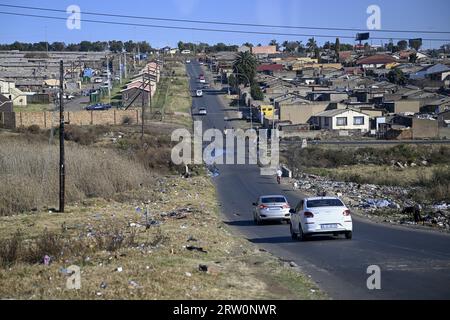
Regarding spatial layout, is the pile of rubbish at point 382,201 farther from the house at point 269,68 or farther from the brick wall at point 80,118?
the house at point 269,68

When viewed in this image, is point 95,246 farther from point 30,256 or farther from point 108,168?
point 108,168

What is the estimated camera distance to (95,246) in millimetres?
17469

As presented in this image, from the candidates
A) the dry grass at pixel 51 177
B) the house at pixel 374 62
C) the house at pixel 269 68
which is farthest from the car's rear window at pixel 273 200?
the house at pixel 374 62

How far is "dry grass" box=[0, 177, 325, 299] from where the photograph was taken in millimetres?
11641

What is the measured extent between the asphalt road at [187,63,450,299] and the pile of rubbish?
5.78 ft

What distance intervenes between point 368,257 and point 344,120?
3152 inches

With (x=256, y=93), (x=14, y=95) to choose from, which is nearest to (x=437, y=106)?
(x=256, y=93)

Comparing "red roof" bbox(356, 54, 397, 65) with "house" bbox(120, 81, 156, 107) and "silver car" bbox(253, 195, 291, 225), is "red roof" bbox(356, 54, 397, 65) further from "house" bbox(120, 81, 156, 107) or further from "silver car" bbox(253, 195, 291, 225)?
"silver car" bbox(253, 195, 291, 225)

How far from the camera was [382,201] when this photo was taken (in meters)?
39.2

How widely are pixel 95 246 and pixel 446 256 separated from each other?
794cm

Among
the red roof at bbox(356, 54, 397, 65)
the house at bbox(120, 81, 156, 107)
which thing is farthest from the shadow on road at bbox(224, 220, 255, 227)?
the red roof at bbox(356, 54, 397, 65)

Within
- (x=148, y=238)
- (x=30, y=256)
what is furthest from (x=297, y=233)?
(x=30, y=256)

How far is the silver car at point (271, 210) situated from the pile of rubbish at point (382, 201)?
13.6 feet

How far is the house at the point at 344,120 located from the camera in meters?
95.6
